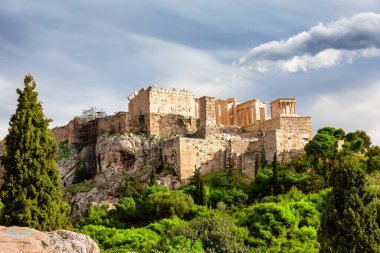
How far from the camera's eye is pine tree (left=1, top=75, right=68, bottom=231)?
82.4 feet

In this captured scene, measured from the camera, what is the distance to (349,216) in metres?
25.8

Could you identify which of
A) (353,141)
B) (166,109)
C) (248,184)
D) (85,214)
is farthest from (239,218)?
(166,109)

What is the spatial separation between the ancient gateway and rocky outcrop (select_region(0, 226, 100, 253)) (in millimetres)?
35936

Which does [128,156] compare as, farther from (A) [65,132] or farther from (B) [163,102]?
(A) [65,132]

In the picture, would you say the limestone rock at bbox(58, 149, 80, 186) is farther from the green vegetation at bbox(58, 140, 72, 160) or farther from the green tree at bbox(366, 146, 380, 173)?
the green tree at bbox(366, 146, 380, 173)

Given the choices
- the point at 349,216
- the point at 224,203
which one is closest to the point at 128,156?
the point at 224,203

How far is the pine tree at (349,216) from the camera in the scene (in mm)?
25531

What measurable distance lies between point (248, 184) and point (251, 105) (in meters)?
15.3

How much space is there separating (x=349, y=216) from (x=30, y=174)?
505 inches

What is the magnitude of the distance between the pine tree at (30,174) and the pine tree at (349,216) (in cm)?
1087

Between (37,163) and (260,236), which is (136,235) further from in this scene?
(37,163)

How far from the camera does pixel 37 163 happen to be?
25938 millimetres

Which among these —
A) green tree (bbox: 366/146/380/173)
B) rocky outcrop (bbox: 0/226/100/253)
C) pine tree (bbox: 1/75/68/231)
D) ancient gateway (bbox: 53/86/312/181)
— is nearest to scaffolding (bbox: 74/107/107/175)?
ancient gateway (bbox: 53/86/312/181)

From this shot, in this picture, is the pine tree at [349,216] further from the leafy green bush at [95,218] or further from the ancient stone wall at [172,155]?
the ancient stone wall at [172,155]
